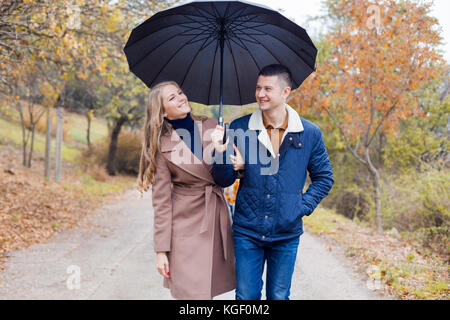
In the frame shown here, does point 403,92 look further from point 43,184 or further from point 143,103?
point 143,103

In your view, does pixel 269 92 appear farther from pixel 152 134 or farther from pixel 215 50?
pixel 152 134

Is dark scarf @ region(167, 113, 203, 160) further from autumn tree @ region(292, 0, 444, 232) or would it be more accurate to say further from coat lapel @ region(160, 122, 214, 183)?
autumn tree @ region(292, 0, 444, 232)

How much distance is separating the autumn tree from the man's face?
5.99 metres

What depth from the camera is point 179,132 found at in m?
3.09

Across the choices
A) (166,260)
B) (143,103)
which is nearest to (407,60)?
(166,260)

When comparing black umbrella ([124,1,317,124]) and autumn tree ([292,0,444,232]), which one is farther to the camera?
autumn tree ([292,0,444,232])

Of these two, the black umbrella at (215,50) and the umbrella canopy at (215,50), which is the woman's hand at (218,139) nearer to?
the black umbrella at (215,50)

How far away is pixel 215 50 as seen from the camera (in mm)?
3295

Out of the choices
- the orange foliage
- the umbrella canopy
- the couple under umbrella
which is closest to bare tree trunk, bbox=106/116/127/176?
the orange foliage

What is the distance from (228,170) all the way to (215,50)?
1.01 m

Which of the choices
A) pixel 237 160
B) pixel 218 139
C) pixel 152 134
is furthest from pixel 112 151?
→ pixel 218 139

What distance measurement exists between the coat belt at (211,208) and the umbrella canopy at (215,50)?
0.68 meters

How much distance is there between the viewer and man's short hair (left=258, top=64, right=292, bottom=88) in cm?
303

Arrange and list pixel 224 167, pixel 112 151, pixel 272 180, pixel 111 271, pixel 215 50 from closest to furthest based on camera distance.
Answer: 1. pixel 224 167
2. pixel 272 180
3. pixel 215 50
4. pixel 111 271
5. pixel 112 151
